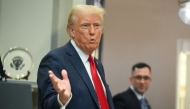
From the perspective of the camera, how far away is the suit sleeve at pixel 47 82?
1.08m

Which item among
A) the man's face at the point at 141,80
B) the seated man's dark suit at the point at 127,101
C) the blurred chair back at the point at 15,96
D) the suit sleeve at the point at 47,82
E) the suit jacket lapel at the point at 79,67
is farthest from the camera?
the man's face at the point at 141,80

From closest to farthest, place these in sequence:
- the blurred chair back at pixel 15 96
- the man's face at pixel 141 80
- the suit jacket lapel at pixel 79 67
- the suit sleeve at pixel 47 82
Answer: the suit sleeve at pixel 47 82 → the suit jacket lapel at pixel 79 67 → the blurred chair back at pixel 15 96 → the man's face at pixel 141 80

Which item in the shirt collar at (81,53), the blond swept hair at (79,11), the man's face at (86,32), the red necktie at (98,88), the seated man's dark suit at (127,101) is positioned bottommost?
the seated man's dark suit at (127,101)

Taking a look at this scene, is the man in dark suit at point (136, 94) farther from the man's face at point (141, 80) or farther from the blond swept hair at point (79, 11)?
the blond swept hair at point (79, 11)

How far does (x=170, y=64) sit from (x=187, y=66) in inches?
8.6

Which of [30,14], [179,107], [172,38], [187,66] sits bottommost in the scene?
[179,107]

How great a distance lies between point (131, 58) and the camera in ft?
11.3

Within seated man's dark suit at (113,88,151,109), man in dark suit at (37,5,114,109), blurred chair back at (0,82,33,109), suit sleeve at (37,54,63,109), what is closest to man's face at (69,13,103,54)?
man in dark suit at (37,5,114,109)

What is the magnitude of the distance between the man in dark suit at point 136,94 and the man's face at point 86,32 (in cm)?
106

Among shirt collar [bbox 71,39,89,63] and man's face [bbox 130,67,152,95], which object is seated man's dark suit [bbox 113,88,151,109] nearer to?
man's face [bbox 130,67,152,95]

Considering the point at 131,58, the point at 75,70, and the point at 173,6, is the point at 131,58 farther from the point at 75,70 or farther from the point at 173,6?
the point at 75,70

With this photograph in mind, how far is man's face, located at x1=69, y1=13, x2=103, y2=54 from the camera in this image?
1.27 m

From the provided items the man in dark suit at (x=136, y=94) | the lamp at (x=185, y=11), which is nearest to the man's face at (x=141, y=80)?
the man in dark suit at (x=136, y=94)

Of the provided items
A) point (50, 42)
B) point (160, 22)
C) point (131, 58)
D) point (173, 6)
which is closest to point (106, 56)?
point (131, 58)
